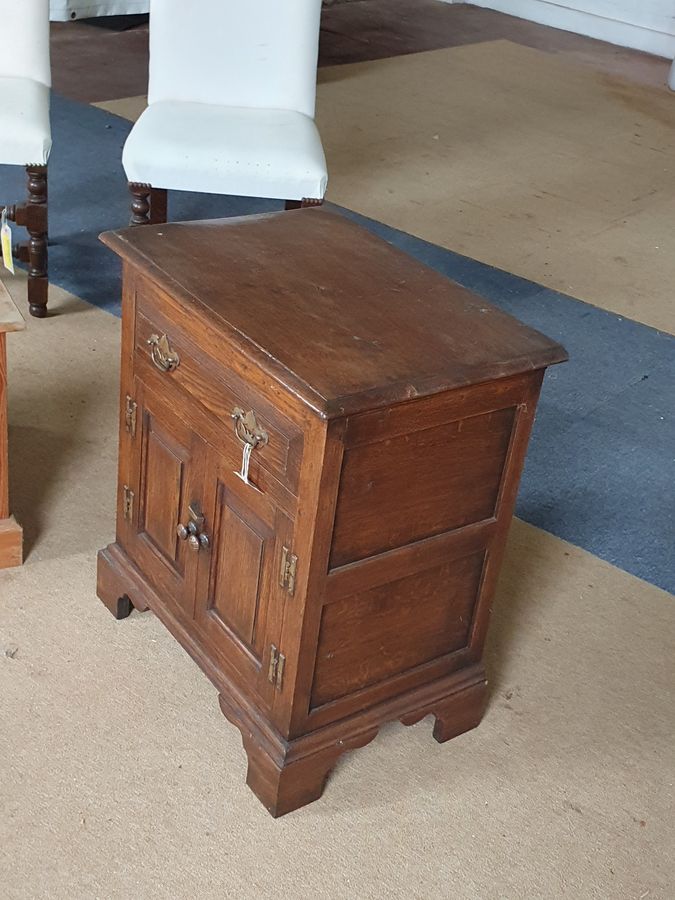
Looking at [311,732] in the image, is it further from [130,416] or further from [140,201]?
[140,201]

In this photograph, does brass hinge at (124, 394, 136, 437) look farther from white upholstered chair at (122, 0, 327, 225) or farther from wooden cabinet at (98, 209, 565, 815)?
white upholstered chair at (122, 0, 327, 225)

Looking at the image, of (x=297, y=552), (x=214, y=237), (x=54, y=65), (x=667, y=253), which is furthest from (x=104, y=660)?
(x=54, y=65)

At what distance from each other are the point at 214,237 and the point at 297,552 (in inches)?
20.2

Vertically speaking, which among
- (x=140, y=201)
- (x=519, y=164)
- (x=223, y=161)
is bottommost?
(x=519, y=164)

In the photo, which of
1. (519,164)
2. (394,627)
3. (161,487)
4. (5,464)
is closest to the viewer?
(394,627)

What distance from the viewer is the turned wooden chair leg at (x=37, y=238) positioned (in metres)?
2.50

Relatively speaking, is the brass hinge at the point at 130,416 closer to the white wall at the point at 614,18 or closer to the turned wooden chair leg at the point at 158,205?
the turned wooden chair leg at the point at 158,205

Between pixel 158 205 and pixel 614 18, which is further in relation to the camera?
pixel 614 18

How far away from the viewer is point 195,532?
155 centimetres

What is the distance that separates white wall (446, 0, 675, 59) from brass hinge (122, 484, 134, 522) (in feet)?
18.4

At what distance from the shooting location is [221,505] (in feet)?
4.96

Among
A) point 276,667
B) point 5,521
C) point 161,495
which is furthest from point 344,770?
point 5,521

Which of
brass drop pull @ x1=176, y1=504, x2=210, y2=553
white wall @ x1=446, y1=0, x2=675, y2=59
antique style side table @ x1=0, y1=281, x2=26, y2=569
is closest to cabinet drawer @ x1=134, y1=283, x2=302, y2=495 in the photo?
brass drop pull @ x1=176, y1=504, x2=210, y2=553

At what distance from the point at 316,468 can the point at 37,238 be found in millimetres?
1557
